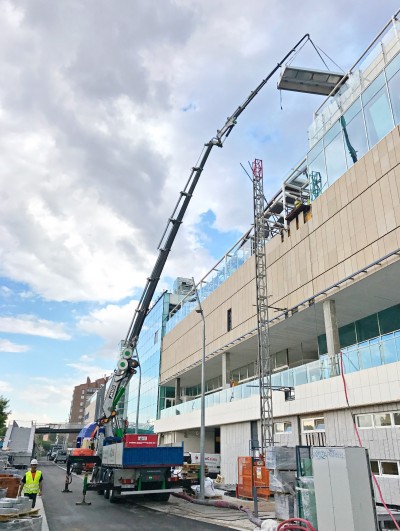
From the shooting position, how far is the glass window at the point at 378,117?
59.4 ft

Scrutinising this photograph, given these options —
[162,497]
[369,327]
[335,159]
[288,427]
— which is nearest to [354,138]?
[335,159]

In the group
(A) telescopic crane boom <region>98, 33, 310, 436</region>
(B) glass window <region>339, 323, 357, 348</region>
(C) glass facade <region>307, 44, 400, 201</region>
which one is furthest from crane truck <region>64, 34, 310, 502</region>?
(B) glass window <region>339, 323, 357, 348</region>

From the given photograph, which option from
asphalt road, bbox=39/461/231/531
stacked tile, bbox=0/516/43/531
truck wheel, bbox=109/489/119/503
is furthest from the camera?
truck wheel, bbox=109/489/119/503

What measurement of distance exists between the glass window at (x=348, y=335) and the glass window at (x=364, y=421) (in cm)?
790

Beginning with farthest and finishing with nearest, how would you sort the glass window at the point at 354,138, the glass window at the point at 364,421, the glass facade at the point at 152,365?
the glass facade at the point at 152,365 → the glass window at the point at 354,138 → the glass window at the point at 364,421

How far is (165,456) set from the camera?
1688 centimetres

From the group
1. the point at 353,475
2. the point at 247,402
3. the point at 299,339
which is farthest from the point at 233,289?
the point at 353,475

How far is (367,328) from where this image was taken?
23406mm

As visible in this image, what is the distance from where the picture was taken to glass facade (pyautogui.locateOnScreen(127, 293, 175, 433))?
5053 centimetres

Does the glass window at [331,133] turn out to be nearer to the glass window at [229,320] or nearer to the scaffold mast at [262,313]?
the scaffold mast at [262,313]

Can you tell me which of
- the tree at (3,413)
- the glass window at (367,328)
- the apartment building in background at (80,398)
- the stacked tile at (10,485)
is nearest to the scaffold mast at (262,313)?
the glass window at (367,328)

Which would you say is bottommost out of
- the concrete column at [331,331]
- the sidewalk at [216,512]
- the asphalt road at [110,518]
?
the asphalt road at [110,518]

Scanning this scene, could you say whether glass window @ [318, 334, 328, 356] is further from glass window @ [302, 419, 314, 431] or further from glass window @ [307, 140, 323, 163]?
glass window @ [307, 140, 323, 163]

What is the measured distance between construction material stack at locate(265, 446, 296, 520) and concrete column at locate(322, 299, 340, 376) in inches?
257
